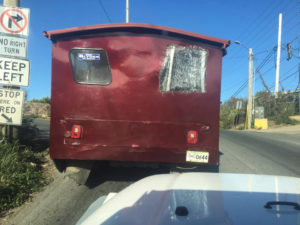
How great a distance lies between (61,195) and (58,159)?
64cm

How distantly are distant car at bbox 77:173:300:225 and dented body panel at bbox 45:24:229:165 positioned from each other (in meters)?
1.85

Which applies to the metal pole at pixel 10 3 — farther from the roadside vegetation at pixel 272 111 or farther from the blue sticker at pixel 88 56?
the roadside vegetation at pixel 272 111

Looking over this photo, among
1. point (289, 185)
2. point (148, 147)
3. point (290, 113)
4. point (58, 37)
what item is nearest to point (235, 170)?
point (148, 147)

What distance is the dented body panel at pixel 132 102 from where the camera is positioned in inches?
158

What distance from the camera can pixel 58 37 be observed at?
400 centimetres

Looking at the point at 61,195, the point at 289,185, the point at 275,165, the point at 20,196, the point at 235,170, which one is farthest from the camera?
the point at 275,165

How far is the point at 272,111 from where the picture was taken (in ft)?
99.3

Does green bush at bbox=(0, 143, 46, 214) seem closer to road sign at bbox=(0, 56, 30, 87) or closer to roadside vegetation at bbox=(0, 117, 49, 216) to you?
roadside vegetation at bbox=(0, 117, 49, 216)

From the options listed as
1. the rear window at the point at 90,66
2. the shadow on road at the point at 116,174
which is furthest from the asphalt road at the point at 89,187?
the rear window at the point at 90,66

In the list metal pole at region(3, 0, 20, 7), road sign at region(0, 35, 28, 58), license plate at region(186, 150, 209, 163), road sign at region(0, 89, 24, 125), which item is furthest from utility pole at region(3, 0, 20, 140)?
license plate at region(186, 150, 209, 163)

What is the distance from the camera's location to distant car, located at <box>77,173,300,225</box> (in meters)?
1.44

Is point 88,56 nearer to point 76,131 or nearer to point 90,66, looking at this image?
point 90,66

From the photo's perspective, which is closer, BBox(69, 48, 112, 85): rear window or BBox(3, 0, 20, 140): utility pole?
BBox(69, 48, 112, 85): rear window

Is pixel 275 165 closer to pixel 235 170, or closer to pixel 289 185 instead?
pixel 235 170
